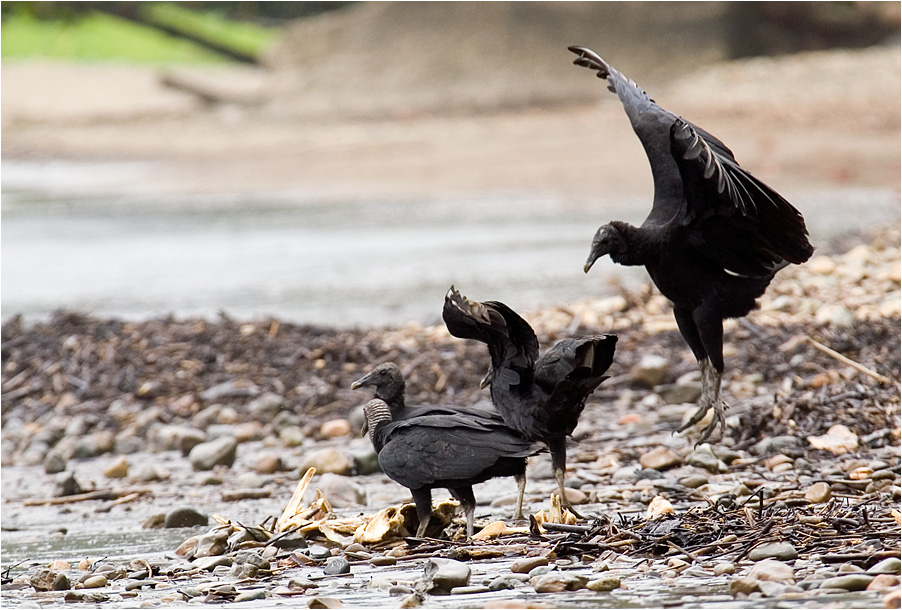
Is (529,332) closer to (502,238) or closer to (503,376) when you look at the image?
(503,376)

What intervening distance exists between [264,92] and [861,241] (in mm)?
25225

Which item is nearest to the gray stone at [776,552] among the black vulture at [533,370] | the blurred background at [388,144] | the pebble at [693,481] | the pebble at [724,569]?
the pebble at [724,569]

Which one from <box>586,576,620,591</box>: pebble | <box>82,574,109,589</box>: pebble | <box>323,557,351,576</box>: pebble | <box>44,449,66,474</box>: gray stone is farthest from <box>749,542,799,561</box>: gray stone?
<box>44,449,66,474</box>: gray stone

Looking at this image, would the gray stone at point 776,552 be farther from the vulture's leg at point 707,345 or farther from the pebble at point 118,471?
the pebble at point 118,471

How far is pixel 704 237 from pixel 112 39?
1692 inches

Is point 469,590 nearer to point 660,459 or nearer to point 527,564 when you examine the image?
point 527,564

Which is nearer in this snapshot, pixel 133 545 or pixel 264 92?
pixel 133 545

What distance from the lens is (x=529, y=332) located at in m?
4.88

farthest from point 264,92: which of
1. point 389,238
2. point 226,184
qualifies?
point 389,238

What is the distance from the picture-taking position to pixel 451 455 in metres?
4.84

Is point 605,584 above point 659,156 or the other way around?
the other way around

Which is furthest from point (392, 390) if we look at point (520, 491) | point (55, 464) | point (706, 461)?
point (55, 464)

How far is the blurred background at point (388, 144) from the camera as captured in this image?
13.8 metres

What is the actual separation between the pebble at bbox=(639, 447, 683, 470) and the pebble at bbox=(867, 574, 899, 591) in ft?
7.57
